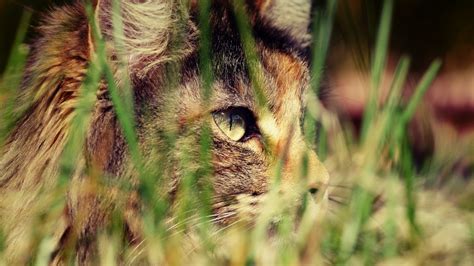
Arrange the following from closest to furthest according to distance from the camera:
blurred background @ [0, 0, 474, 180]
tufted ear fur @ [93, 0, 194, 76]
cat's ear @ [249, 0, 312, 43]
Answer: tufted ear fur @ [93, 0, 194, 76]
cat's ear @ [249, 0, 312, 43]
blurred background @ [0, 0, 474, 180]

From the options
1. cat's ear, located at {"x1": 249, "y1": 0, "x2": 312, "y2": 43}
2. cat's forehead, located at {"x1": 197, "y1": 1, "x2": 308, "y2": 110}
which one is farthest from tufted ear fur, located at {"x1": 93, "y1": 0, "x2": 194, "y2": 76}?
cat's ear, located at {"x1": 249, "y1": 0, "x2": 312, "y2": 43}

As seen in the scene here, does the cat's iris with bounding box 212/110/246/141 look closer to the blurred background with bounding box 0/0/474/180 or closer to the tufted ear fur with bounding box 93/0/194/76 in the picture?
the tufted ear fur with bounding box 93/0/194/76

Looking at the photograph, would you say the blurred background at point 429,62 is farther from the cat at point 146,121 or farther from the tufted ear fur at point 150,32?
the tufted ear fur at point 150,32

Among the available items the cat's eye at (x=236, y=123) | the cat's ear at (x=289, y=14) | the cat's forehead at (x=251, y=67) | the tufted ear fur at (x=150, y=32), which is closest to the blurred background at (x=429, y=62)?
the cat's ear at (x=289, y=14)

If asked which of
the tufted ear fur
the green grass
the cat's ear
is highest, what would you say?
the cat's ear

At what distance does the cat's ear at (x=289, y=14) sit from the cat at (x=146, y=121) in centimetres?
22

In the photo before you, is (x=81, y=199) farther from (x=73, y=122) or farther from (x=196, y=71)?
(x=196, y=71)

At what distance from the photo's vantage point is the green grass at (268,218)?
185 centimetres

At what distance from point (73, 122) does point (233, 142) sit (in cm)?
43

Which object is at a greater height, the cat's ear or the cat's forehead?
the cat's ear

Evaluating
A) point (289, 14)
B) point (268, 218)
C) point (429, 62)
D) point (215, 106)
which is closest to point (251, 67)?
point (215, 106)

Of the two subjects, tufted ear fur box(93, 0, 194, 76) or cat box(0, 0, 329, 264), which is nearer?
cat box(0, 0, 329, 264)

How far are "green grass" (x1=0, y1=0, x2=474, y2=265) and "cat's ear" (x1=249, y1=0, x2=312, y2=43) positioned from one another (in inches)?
9.5

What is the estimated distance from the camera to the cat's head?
7.06 feet
